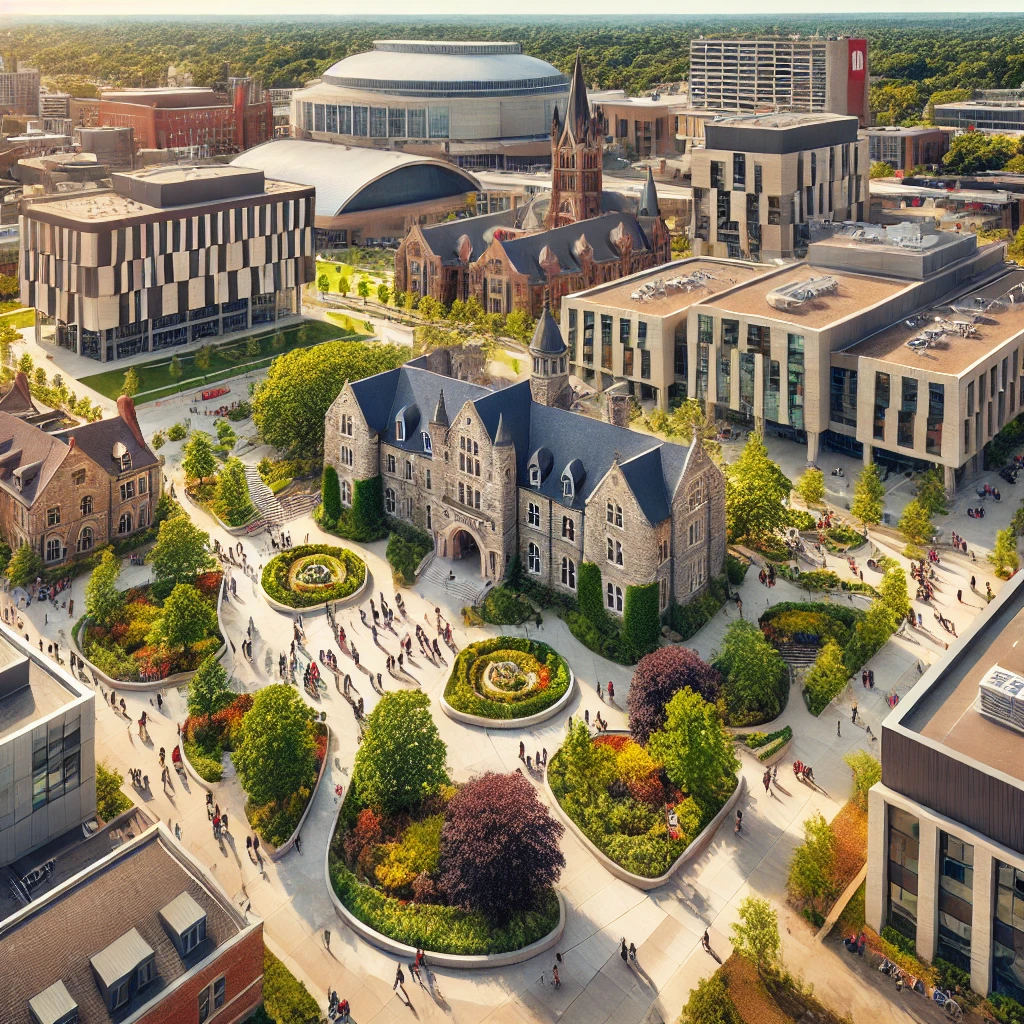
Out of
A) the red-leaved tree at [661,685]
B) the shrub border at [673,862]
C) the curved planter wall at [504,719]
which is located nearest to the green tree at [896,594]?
the red-leaved tree at [661,685]

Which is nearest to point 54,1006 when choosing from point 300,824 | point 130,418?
point 300,824

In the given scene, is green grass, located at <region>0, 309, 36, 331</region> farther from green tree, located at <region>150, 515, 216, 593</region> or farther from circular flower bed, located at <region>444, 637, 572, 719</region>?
circular flower bed, located at <region>444, 637, 572, 719</region>

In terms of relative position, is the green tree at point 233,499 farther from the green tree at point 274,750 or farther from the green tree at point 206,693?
the green tree at point 274,750

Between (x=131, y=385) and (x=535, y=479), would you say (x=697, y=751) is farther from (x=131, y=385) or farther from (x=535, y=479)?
(x=131, y=385)

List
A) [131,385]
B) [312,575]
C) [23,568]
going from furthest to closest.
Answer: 1. [131,385]
2. [312,575]
3. [23,568]

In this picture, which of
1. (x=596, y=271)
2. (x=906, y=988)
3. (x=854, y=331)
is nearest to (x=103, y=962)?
(x=906, y=988)

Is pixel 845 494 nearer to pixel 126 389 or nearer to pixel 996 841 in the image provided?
pixel 996 841

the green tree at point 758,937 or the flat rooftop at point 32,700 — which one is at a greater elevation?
the flat rooftop at point 32,700
